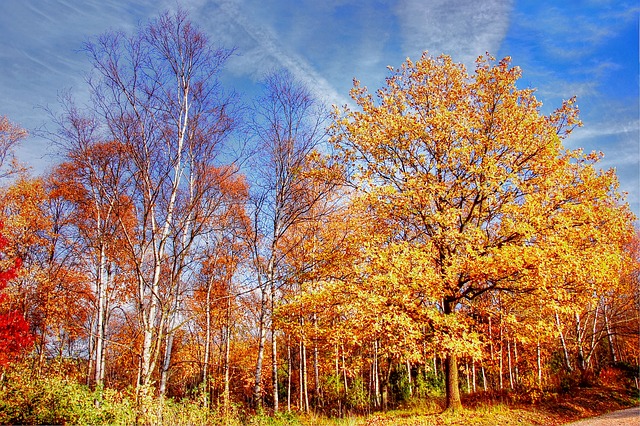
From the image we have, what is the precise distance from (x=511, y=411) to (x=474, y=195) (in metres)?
6.07

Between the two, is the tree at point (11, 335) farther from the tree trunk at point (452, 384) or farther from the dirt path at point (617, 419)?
the dirt path at point (617, 419)

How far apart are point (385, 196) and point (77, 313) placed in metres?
19.1

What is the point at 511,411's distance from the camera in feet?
34.3

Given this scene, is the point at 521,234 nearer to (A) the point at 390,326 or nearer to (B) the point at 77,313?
(A) the point at 390,326

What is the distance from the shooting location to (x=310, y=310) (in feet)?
31.9

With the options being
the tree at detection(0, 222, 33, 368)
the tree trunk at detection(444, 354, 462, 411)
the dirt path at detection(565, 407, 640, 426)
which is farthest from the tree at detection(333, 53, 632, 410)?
the tree at detection(0, 222, 33, 368)

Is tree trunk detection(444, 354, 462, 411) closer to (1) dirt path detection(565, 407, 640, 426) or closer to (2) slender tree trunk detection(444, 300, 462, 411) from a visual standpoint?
(2) slender tree trunk detection(444, 300, 462, 411)

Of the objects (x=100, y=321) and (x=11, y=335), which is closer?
(x=11, y=335)

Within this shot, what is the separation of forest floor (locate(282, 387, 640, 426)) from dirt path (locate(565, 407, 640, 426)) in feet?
1.43

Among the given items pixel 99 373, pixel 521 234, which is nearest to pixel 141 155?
pixel 521 234

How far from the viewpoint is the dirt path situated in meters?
9.14

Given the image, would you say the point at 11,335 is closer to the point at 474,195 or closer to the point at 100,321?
the point at 100,321

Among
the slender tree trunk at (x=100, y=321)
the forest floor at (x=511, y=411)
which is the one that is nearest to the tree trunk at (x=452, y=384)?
the forest floor at (x=511, y=411)

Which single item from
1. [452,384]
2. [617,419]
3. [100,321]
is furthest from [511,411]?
[100,321]
